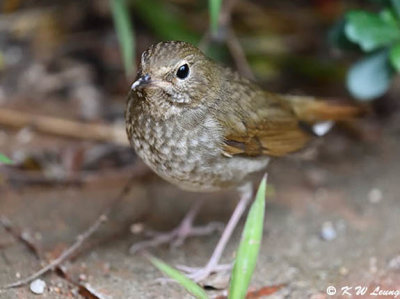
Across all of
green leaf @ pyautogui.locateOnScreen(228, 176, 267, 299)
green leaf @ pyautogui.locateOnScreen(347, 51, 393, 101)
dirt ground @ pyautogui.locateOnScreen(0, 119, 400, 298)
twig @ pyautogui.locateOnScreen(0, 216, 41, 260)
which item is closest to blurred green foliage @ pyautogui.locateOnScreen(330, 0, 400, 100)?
green leaf @ pyautogui.locateOnScreen(347, 51, 393, 101)

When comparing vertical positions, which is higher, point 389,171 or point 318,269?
point 389,171

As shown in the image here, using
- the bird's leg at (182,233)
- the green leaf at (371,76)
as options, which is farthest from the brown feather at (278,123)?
the bird's leg at (182,233)

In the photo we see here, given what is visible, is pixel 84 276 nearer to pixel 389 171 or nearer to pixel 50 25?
pixel 389 171

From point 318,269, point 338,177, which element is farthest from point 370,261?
point 338,177

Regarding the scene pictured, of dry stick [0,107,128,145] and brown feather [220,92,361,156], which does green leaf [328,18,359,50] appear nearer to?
brown feather [220,92,361,156]

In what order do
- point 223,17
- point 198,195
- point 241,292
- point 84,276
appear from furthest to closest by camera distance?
point 223,17 → point 198,195 → point 84,276 → point 241,292

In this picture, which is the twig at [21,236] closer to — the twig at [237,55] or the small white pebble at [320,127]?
the small white pebble at [320,127]

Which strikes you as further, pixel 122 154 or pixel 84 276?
pixel 122 154
